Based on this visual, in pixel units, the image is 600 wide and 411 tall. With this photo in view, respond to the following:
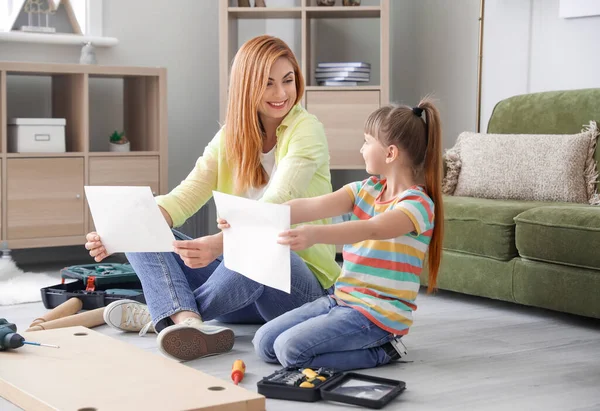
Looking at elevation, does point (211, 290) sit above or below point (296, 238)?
below

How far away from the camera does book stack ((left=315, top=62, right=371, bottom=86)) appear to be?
401 cm

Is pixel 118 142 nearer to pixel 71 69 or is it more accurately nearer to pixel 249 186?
pixel 71 69

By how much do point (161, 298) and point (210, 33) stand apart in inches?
102

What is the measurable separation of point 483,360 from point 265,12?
2335mm

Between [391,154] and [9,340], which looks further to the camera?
[391,154]

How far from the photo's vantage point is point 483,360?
2213mm

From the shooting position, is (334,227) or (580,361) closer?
(334,227)

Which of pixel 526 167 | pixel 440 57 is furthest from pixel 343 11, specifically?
pixel 526 167

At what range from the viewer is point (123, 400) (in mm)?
1580

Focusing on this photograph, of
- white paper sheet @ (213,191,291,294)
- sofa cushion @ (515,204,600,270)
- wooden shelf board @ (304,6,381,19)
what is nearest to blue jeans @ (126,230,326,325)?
white paper sheet @ (213,191,291,294)

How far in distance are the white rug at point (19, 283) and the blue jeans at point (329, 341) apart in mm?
1247

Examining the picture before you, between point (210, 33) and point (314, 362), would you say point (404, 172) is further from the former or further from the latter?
point (210, 33)

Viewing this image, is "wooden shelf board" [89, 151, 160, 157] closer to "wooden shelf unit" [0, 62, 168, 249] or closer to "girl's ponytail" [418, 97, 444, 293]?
"wooden shelf unit" [0, 62, 168, 249]

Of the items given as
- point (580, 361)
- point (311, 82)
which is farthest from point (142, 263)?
point (311, 82)
